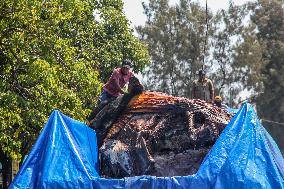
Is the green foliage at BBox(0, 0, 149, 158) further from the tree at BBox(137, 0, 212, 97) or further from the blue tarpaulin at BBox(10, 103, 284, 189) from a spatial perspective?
the tree at BBox(137, 0, 212, 97)

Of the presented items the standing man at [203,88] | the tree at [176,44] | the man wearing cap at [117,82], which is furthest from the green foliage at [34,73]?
the tree at [176,44]

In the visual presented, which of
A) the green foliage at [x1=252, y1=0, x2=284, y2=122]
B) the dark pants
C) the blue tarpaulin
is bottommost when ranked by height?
the blue tarpaulin

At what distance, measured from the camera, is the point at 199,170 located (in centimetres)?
675

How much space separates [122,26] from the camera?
22734 mm

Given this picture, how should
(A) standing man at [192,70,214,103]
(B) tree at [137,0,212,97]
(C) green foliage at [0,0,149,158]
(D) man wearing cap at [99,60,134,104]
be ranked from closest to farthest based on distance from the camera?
1. (D) man wearing cap at [99,60,134,104]
2. (A) standing man at [192,70,214,103]
3. (C) green foliage at [0,0,149,158]
4. (B) tree at [137,0,212,97]

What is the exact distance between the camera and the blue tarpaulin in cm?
669

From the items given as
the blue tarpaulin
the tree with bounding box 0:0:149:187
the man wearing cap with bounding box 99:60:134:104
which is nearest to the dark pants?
the man wearing cap with bounding box 99:60:134:104

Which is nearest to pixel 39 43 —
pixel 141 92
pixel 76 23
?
pixel 141 92

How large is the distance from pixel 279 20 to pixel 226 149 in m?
38.4

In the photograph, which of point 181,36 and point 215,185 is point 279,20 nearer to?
point 181,36

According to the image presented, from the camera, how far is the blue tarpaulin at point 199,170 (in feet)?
22.0

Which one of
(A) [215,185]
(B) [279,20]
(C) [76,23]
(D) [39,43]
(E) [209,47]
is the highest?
(B) [279,20]

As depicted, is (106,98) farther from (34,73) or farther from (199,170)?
(34,73)

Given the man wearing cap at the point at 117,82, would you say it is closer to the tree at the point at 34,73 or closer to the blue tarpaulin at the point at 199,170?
the blue tarpaulin at the point at 199,170
